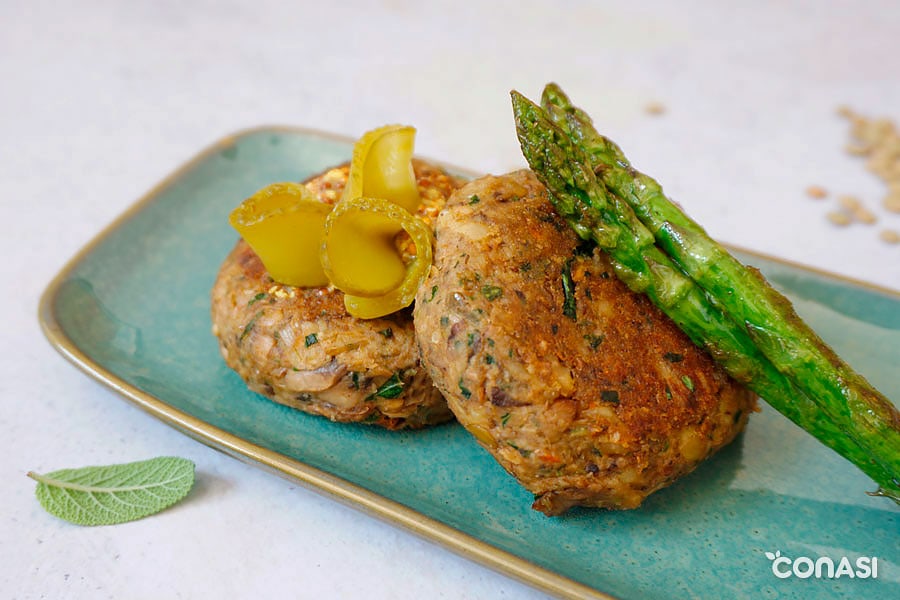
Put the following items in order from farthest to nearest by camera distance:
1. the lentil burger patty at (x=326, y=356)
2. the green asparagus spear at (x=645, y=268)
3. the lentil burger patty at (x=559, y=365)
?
the lentil burger patty at (x=326, y=356) → the green asparagus spear at (x=645, y=268) → the lentil burger patty at (x=559, y=365)

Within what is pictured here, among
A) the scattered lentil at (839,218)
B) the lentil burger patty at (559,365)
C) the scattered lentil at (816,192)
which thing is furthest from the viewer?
the scattered lentil at (816,192)

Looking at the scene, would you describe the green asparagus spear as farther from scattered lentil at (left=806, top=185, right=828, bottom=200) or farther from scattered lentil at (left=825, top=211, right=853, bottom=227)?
scattered lentil at (left=806, top=185, right=828, bottom=200)

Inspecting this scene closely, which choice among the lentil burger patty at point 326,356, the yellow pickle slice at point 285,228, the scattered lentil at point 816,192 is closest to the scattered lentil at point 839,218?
the scattered lentil at point 816,192

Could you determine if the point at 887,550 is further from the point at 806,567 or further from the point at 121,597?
the point at 121,597

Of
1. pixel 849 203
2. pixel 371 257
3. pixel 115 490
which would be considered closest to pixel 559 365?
pixel 371 257

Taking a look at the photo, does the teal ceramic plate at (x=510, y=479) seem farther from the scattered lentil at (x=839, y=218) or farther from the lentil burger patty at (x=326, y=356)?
the scattered lentil at (x=839, y=218)

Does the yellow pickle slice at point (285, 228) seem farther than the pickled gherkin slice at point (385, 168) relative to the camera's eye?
No

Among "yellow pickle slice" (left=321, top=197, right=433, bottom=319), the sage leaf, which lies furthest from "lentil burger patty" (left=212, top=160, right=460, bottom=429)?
the sage leaf
